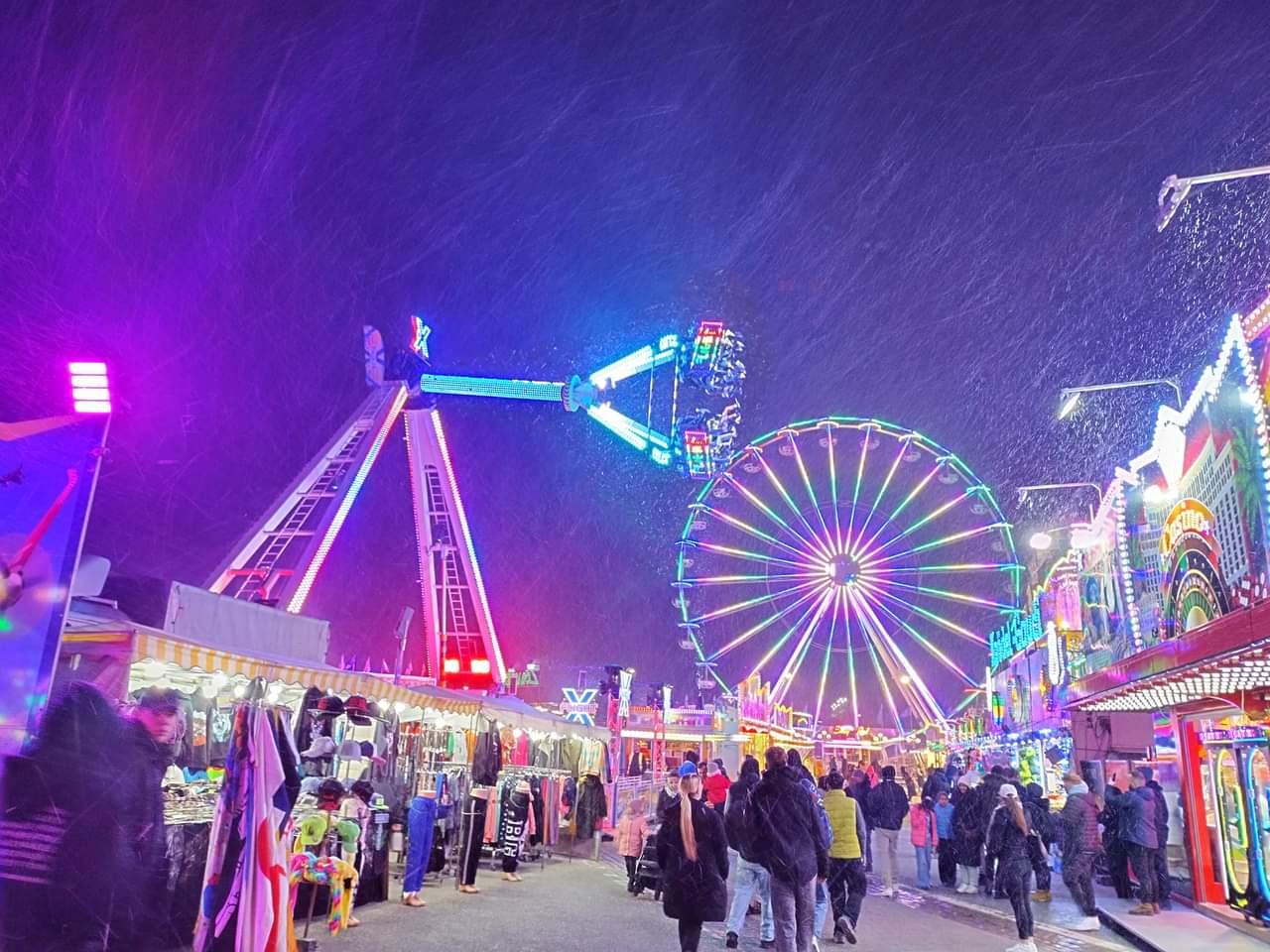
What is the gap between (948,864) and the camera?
14578 millimetres

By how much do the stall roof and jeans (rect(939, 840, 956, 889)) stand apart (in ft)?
27.1

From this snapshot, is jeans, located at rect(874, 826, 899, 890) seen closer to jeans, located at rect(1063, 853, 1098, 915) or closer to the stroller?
jeans, located at rect(1063, 853, 1098, 915)

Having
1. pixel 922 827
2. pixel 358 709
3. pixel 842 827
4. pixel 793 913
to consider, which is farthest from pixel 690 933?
pixel 922 827

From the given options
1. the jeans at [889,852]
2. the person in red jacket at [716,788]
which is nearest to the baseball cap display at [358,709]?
the person in red jacket at [716,788]

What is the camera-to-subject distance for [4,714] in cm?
416

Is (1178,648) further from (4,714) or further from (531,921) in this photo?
(4,714)

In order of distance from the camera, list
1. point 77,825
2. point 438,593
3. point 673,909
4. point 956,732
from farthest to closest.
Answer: point 956,732 < point 438,593 < point 673,909 < point 77,825

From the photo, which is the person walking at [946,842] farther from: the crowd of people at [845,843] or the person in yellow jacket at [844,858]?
the person in yellow jacket at [844,858]

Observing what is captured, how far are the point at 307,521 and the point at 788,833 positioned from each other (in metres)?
16.8

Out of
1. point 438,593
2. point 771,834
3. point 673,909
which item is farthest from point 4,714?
point 438,593

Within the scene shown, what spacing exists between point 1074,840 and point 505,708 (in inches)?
341

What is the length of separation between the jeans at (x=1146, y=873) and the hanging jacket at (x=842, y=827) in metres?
4.52

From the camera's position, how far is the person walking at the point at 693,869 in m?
6.41

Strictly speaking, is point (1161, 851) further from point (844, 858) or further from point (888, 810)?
point (844, 858)
